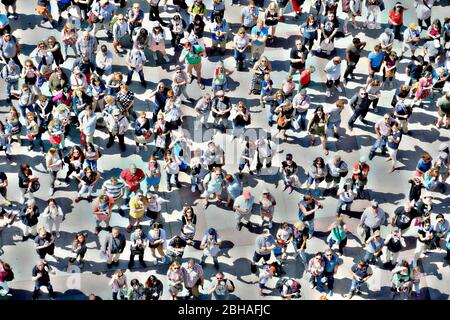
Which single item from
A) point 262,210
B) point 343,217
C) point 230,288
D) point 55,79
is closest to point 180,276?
point 230,288

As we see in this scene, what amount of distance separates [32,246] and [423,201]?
9.45m

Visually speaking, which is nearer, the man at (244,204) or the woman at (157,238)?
the woman at (157,238)

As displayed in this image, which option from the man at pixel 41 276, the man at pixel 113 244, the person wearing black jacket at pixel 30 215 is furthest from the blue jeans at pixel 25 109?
the man at pixel 41 276

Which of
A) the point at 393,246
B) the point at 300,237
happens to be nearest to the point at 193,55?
the point at 300,237

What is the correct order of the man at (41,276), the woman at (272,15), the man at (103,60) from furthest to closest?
the woman at (272,15), the man at (103,60), the man at (41,276)

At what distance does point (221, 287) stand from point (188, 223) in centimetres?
182

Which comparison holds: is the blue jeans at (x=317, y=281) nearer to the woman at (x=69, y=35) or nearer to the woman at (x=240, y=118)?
the woman at (x=240, y=118)

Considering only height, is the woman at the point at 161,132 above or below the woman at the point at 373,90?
below

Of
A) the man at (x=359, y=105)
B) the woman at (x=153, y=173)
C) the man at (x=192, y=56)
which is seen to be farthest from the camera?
the man at (x=192, y=56)

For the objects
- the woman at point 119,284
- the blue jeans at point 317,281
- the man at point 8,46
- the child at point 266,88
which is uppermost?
the man at point 8,46

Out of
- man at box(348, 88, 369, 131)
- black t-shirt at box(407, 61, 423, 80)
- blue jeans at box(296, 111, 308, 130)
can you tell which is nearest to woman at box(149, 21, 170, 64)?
blue jeans at box(296, 111, 308, 130)

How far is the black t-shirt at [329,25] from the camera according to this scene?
28.5m

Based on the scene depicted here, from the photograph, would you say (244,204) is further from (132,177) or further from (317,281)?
(132,177)

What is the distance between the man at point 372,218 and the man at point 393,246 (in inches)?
18.6
